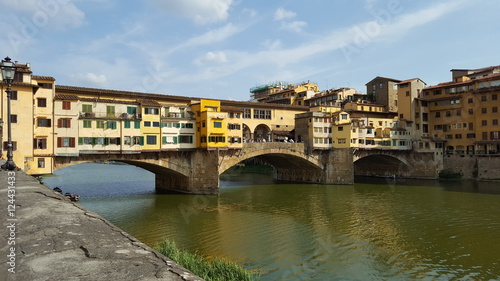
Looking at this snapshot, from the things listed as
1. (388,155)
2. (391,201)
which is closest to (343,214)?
(391,201)

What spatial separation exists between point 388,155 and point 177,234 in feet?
169

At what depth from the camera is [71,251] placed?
5473 millimetres

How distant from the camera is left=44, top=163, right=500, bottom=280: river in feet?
64.0

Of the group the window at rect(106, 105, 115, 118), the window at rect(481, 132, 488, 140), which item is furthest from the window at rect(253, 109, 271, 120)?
the window at rect(481, 132, 488, 140)

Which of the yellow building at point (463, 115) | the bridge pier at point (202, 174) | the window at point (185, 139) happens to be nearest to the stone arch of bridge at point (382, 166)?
the yellow building at point (463, 115)

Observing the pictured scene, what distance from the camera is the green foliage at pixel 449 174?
208ft

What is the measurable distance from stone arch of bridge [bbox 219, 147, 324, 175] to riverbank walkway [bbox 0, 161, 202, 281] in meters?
40.5

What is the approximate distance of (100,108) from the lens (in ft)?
129

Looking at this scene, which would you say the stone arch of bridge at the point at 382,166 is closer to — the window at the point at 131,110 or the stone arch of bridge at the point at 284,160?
the stone arch of bridge at the point at 284,160

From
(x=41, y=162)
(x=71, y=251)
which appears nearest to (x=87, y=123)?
(x=41, y=162)

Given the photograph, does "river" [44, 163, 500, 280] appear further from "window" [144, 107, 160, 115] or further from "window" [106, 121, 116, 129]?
"window" [144, 107, 160, 115]

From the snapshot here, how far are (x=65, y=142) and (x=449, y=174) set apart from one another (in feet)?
206

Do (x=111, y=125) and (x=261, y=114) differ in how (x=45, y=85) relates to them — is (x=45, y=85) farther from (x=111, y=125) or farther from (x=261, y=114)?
(x=261, y=114)

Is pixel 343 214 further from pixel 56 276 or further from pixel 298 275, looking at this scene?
pixel 56 276
